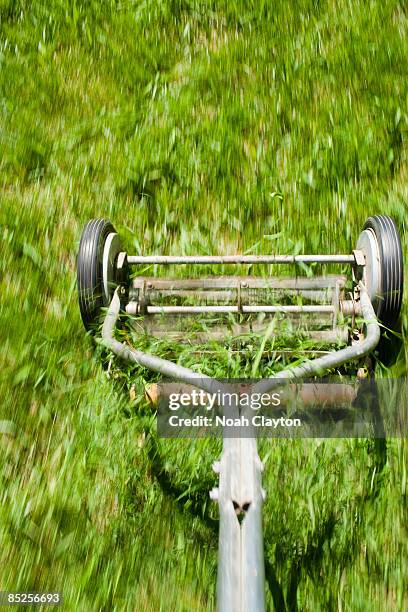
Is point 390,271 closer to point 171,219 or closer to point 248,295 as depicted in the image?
point 248,295

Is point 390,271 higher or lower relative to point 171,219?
lower

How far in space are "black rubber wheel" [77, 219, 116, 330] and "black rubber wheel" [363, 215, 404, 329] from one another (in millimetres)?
1004

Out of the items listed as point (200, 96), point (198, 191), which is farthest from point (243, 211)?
point (200, 96)

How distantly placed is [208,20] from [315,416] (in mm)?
2307

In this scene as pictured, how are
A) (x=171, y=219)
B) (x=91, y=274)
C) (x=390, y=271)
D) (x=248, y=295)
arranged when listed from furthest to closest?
(x=171, y=219)
(x=248, y=295)
(x=91, y=274)
(x=390, y=271)

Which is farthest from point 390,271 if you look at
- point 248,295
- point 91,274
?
point 91,274

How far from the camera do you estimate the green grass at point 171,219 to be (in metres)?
2.08

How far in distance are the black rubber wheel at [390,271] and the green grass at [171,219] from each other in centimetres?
27

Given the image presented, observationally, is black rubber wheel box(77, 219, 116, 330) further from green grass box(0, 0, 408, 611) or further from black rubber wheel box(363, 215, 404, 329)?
black rubber wheel box(363, 215, 404, 329)

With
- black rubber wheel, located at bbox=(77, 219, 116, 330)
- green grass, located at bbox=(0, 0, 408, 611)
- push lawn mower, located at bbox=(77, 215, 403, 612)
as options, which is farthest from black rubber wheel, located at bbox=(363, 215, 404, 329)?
black rubber wheel, located at bbox=(77, 219, 116, 330)

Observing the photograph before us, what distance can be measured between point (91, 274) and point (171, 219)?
0.70m

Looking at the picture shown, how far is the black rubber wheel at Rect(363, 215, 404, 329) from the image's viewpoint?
7.16 ft

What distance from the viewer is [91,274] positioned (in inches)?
89.9

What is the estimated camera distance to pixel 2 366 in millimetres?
2492
